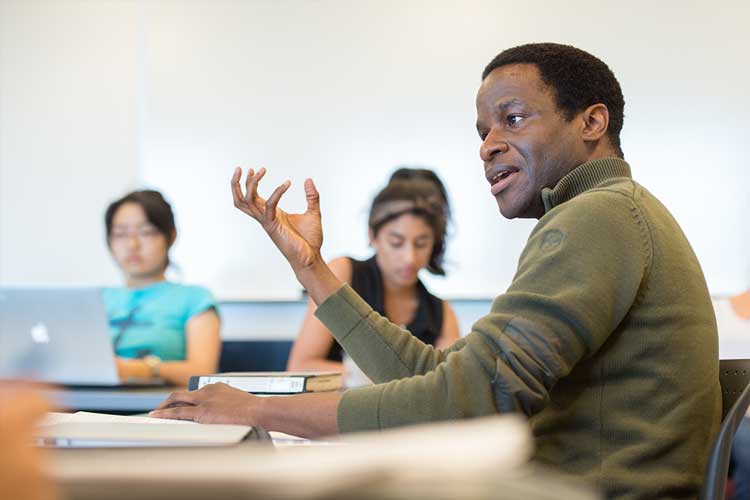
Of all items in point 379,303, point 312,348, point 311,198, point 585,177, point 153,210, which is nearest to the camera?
point 585,177

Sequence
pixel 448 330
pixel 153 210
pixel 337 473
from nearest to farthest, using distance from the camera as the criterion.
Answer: pixel 337 473, pixel 448 330, pixel 153 210

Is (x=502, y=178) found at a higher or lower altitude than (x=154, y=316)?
higher

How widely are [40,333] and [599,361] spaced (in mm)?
1984

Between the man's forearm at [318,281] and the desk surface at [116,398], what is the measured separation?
128 centimetres

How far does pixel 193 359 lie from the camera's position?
3.28 meters

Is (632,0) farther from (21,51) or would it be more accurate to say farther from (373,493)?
(373,493)

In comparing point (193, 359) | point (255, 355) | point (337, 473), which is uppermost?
point (337, 473)

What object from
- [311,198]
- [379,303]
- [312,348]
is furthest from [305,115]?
[311,198]

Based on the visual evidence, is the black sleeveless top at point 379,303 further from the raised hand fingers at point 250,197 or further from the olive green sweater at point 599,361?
the olive green sweater at point 599,361

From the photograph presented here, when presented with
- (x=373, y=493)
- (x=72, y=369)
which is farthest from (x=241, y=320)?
(x=373, y=493)

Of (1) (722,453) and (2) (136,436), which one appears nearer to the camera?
(2) (136,436)

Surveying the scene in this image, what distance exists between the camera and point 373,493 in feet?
1.34

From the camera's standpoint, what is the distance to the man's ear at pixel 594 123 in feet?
4.77

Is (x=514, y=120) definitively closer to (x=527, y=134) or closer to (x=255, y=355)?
(x=527, y=134)
